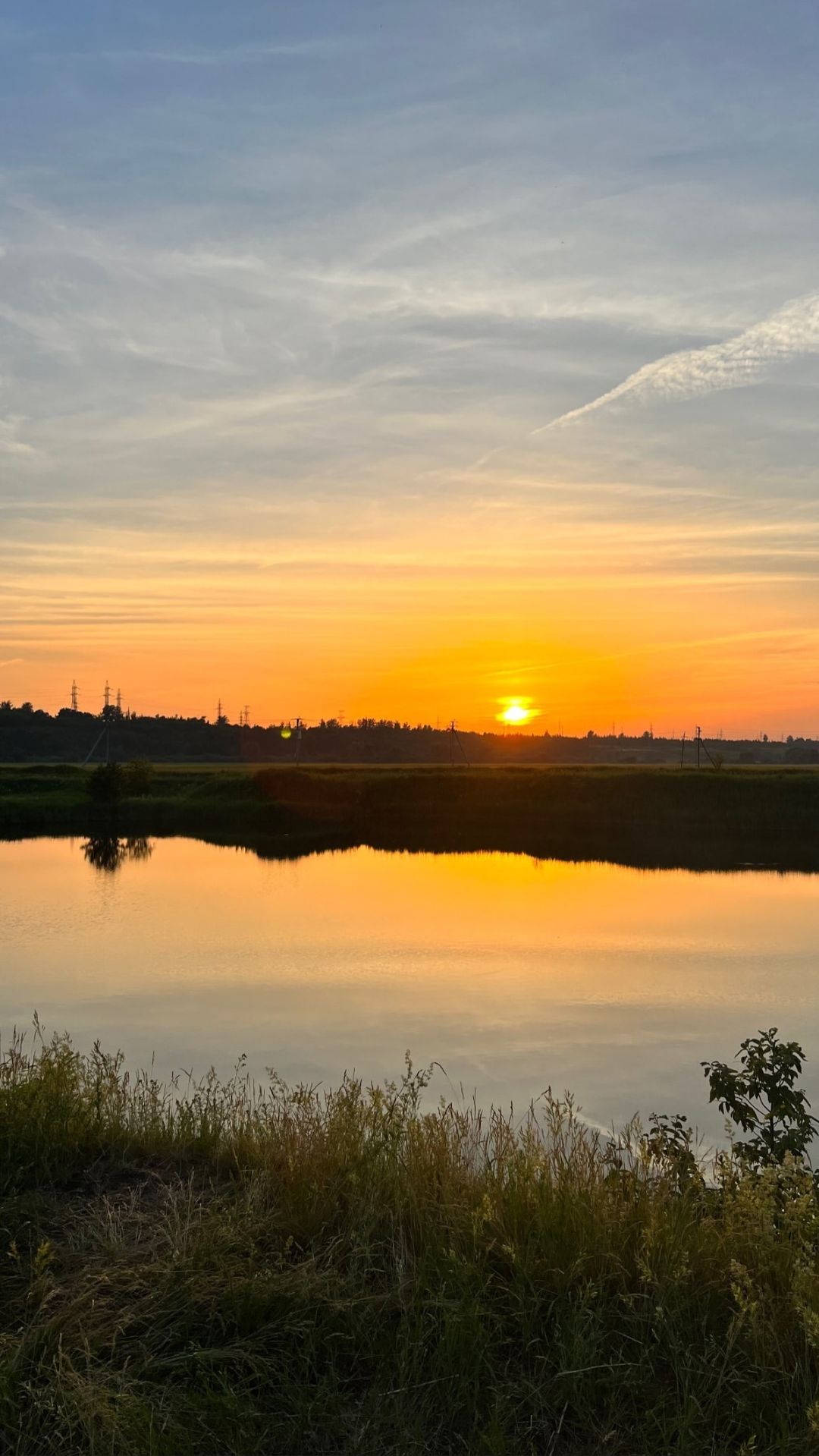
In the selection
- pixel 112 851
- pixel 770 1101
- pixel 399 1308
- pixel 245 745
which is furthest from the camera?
pixel 245 745

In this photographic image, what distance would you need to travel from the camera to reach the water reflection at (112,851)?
41.3m

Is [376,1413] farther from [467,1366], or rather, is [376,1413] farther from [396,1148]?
[396,1148]

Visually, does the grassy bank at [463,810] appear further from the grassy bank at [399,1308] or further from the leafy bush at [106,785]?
the grassy bank at [399,1308]

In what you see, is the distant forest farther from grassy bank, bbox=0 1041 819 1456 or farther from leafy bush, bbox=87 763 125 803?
grassy bank, bbox=0 1041 819 1456

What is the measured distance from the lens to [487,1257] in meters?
5.21

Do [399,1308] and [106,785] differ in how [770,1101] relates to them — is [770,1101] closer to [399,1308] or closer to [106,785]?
[399,1308]

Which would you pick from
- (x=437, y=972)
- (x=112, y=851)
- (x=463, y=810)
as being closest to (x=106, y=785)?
(x=112, y=851)

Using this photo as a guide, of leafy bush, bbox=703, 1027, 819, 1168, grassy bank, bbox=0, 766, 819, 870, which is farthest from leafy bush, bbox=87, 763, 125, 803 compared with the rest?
leafy bush, bbox=703, 1027, 819, 1168

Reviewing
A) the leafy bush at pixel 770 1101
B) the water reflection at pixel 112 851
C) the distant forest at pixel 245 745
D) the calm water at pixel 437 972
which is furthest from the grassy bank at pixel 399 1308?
the distant forest at pixel 245 745

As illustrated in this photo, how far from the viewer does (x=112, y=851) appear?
152 ft

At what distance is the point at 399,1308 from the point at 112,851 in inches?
1709

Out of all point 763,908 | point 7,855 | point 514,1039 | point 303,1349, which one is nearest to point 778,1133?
point 303,1349

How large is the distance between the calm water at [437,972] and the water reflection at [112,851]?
2.73 metres

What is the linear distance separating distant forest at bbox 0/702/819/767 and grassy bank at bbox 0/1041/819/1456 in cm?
12633
